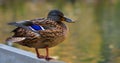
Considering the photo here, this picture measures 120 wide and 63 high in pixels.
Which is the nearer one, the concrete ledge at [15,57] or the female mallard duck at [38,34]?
the female mallard duck at [38,34]

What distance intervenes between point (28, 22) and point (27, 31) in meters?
0.10

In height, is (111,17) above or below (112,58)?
above

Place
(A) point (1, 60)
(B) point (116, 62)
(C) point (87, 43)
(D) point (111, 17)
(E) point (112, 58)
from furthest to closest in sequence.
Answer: (D) point (111, 17)
(C) point (87, 43)
(E) point (112, 58)
(B) point (116, 62)
(A) point (1, 60)

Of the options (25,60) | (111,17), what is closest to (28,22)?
(25,60)

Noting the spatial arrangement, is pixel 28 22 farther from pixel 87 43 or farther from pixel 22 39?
pixel 87 43

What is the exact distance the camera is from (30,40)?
6254mm

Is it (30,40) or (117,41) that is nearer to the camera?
(30,40)

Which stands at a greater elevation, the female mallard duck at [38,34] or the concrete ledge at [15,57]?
the female mallard duck at [38,34]

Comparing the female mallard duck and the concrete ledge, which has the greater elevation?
the female mallard duck

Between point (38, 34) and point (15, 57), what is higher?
point (38, 34)

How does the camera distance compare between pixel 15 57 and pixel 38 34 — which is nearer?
pixel 38 34

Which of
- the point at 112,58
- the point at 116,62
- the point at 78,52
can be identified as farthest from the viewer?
the point at 78,52

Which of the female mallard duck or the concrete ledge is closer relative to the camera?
the female mallard duck

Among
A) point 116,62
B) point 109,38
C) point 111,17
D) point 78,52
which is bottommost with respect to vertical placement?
point 116,62
